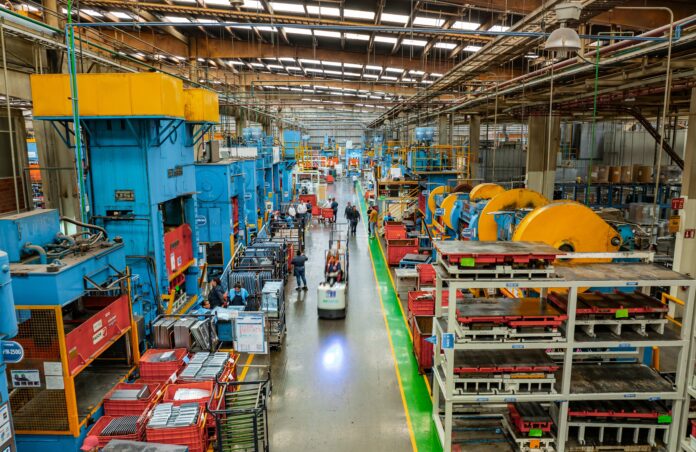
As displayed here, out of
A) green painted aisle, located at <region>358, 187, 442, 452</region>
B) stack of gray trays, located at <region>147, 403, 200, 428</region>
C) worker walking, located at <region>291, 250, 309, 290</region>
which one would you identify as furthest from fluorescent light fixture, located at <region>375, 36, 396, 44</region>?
stack of gray trays, located at <region>147, 403, 200, 428</region>

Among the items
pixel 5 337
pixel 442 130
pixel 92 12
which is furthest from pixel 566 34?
pixel 442 130

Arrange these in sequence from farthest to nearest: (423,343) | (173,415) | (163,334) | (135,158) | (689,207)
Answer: (689,207) → (423,343) → (163,334) → (135,158) → (173,415)

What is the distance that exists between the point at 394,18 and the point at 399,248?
8.59 meters

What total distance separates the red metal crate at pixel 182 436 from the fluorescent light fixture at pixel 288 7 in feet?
37.8

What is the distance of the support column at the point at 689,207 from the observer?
1143 cm

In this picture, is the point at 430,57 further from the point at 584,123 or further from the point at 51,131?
the point at 584,123

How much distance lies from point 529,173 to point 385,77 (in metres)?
9.11

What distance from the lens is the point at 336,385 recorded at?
9.30 meters

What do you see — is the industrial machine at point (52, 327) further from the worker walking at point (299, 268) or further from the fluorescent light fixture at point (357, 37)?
the fluorescent light fixture at point (357, 37)

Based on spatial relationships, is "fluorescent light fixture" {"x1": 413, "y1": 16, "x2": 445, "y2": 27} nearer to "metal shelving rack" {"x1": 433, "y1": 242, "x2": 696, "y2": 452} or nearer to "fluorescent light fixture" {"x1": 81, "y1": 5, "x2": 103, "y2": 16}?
"metal shelving rack" {"x1": 433, "y1": 242, "x2": 696, "y2": 452}

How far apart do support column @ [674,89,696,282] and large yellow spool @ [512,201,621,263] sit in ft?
21.1

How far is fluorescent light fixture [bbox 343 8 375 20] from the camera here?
13.4m

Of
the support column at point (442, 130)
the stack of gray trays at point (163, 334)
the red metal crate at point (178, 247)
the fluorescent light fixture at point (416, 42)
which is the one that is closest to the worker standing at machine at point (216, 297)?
the red metal crate at point (178, 247)

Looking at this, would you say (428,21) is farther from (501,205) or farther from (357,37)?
(501,205)
